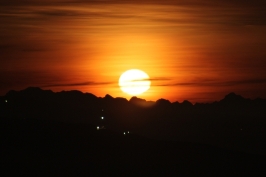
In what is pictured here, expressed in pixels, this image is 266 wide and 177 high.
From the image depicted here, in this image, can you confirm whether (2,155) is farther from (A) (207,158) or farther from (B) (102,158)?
(A) (207,158)

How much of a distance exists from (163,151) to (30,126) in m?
29.9

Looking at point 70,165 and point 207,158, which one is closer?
point 70,165

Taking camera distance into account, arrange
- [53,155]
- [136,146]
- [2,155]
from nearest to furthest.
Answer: [2,155]
[53,155]
[136,146]

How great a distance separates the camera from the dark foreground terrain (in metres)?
105

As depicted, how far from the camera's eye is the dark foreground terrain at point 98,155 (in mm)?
105325

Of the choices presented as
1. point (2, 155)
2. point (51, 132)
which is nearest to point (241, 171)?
point (51, 132)

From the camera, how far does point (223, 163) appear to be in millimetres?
137750

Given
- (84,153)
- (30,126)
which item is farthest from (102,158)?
(30,126)

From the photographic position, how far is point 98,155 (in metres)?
119

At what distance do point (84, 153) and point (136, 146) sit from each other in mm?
17163

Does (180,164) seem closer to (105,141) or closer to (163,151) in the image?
(163,151)

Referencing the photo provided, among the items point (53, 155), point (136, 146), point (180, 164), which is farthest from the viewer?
point (136, 146)

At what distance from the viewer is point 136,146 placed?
5221 inches

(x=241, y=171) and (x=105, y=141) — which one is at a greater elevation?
(x=105, y=141)
